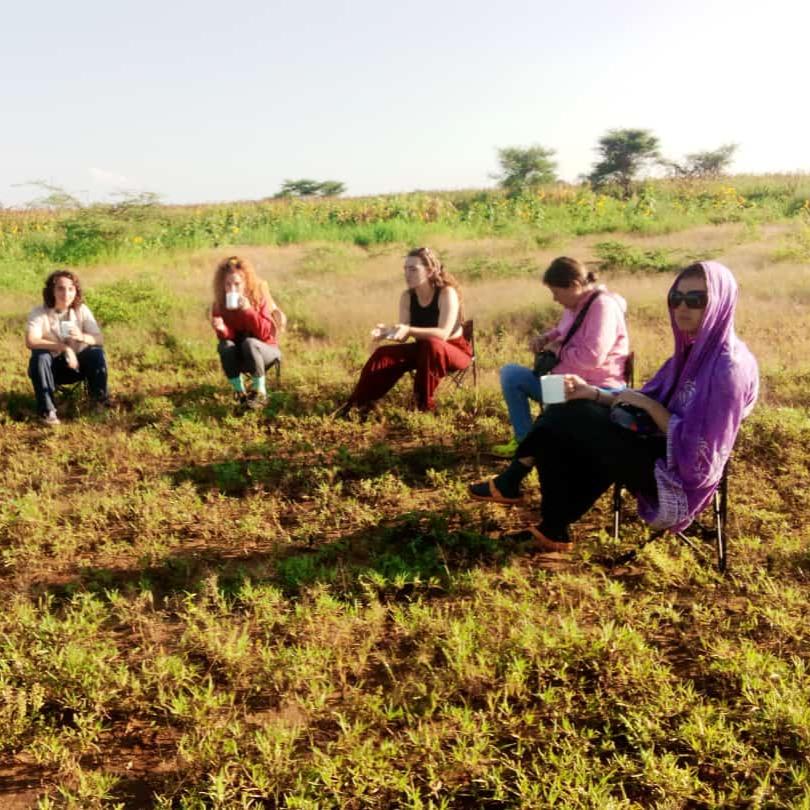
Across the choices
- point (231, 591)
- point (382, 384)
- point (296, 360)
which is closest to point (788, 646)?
point (231, 591)

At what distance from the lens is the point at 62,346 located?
572 cm

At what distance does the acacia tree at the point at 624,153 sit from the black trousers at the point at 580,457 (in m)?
29.0

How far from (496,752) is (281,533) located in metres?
1.93

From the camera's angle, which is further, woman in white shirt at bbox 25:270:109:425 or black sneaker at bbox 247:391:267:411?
black sneaker at bbox 247:391:267:411

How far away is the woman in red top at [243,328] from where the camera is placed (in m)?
5.81

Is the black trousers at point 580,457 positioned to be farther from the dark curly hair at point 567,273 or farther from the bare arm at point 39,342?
the bare arm at point 39,342

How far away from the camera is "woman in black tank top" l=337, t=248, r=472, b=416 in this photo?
5320 millimetres

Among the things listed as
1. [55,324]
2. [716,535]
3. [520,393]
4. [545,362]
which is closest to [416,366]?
[520,393]

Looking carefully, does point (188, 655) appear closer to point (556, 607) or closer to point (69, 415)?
point (556, 607)

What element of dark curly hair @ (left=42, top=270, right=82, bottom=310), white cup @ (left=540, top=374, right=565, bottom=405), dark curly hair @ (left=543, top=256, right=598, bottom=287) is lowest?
white cup @ (left=540, top=374, right=565, bottom=405)

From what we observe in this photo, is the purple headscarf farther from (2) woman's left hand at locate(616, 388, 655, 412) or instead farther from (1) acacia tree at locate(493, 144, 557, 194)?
(1) acacia tree at locate(493, 144, 557, 194)

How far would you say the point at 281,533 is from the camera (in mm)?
3914

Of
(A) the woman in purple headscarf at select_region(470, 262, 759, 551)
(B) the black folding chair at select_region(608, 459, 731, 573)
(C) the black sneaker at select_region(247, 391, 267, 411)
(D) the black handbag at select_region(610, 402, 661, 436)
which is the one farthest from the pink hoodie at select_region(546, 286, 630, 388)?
(C) the black sneaker at select_region(247, 391, 267, 411)

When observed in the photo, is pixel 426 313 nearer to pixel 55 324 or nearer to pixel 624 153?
pixel 55 324
